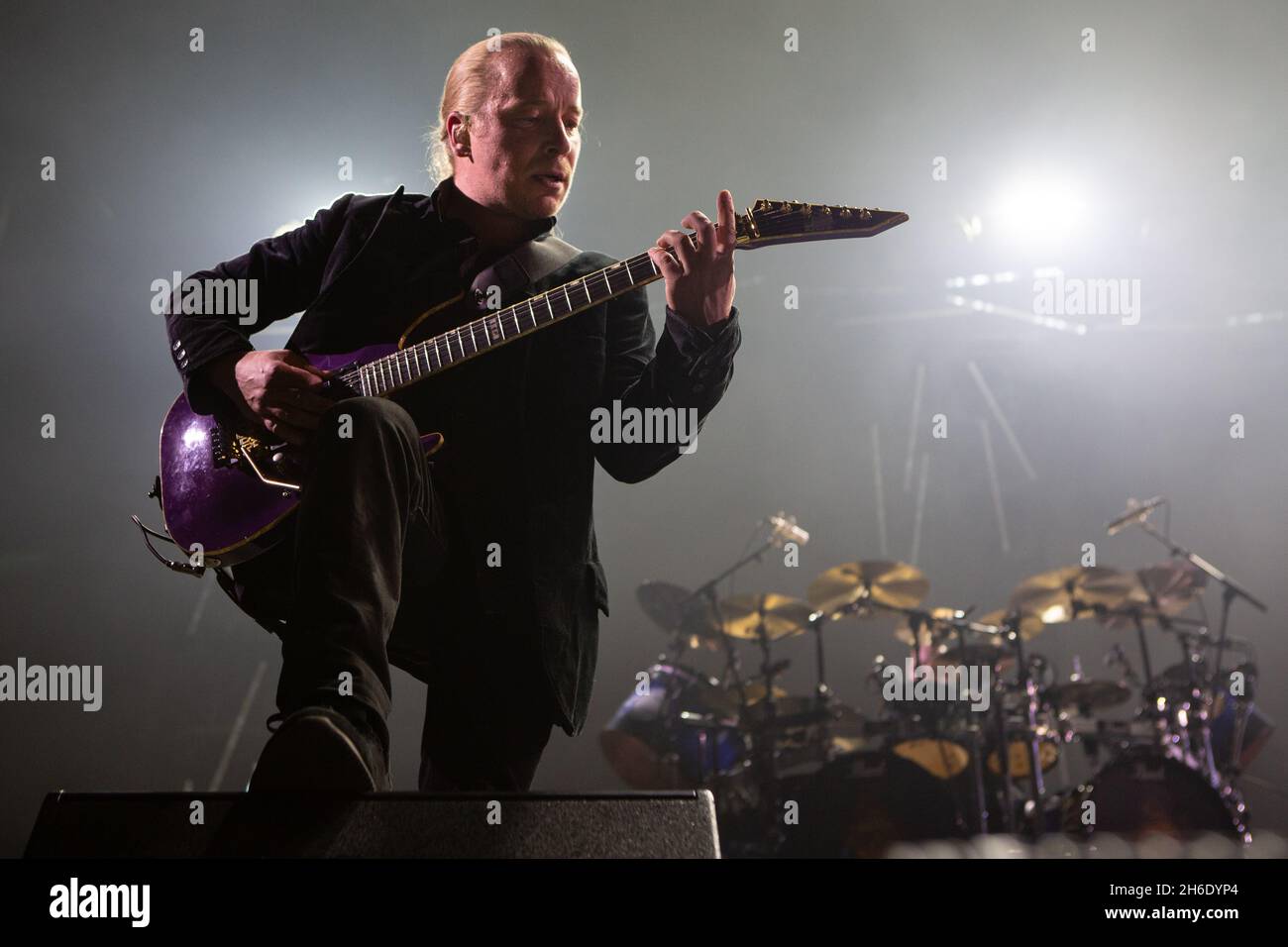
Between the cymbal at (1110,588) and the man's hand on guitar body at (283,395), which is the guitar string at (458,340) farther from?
the cymbal at (1110,588)

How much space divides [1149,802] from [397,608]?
3.32 meters

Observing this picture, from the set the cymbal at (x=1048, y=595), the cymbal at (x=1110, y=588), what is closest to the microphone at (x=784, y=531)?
the cymbal at (x=1048, y=595)

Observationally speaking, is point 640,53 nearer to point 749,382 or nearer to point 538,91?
point 749,382

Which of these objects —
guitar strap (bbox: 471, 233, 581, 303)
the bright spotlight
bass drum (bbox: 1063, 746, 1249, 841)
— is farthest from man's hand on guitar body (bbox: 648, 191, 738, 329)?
the bright spotlight

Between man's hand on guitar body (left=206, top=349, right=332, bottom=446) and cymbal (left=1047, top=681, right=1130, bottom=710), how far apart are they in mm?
3451

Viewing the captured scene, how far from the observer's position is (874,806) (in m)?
3.98

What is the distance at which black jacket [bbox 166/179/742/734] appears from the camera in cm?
175

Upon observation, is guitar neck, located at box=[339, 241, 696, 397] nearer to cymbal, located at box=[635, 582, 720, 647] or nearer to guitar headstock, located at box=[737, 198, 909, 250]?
guitar headstock, located at box=[737, 198, 909, 250]

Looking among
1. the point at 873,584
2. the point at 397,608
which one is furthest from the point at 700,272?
the point at 873,584

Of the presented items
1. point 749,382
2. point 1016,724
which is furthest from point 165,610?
point 1016,724

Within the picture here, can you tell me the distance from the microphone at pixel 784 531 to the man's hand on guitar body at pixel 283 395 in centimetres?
305

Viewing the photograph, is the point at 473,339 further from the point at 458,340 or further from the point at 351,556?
the point at 351,556

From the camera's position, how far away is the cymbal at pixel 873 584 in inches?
168
